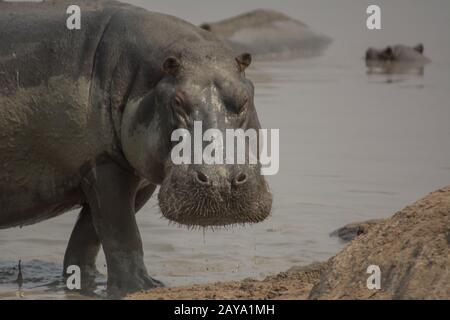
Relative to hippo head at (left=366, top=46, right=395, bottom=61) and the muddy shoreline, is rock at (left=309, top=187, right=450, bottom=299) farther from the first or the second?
hippo head at (left=366, top=46, right=395, bottom=61)

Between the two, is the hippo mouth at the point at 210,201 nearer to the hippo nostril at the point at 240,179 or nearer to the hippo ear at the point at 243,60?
the hippo nostril at the point at 240,179

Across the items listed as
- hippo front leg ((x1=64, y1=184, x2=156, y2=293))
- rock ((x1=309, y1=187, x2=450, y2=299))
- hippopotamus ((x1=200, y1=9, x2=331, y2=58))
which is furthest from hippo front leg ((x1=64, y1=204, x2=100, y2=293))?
hippopotamus ((x1=200, y1=9, x2=331, y2=58))

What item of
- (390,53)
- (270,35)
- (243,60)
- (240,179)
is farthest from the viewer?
(270,35)

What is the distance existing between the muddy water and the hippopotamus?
180 centimetres

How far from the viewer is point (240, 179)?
9188mm

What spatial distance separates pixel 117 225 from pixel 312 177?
6080mm

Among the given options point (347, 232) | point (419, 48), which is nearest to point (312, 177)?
point (347, 232)

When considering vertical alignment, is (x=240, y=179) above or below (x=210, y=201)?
above

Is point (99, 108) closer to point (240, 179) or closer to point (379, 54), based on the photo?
point (240, 179)

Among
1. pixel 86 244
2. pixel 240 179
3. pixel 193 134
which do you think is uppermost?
pixel 193 134

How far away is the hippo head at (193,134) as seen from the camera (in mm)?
9141

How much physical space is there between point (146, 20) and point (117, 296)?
2077 mm

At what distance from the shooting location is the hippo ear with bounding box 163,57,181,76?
31.3 ft

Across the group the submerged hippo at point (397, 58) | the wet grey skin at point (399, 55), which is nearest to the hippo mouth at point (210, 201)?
the submerged hippo at point (397, 58)
